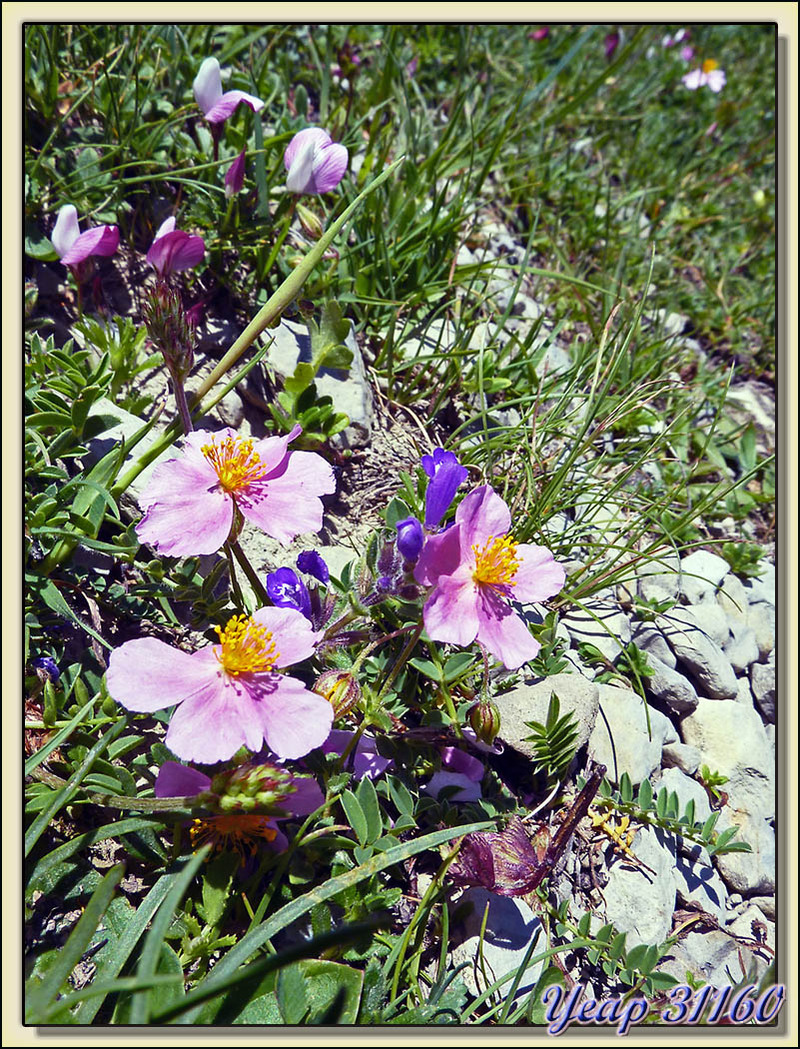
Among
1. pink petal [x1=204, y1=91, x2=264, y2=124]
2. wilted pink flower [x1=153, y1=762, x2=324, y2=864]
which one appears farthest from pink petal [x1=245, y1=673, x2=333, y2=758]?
pink petal [x1=204, y1=91, x2=264, y2=124]

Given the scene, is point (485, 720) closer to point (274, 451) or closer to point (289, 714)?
point (289, 714)

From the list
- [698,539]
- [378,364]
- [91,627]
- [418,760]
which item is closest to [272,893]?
[418,760]

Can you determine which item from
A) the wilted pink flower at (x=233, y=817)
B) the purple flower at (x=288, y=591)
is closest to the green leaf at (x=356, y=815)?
the wilted pink flower at (x=233, y=817)

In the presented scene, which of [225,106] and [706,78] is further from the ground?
[706,78]

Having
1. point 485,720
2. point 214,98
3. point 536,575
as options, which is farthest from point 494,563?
point 214,98

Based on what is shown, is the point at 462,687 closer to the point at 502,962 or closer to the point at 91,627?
the point at 502,962

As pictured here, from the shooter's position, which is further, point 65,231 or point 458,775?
point 65,231

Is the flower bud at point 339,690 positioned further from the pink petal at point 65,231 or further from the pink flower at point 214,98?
the pink flower at point 214,98
